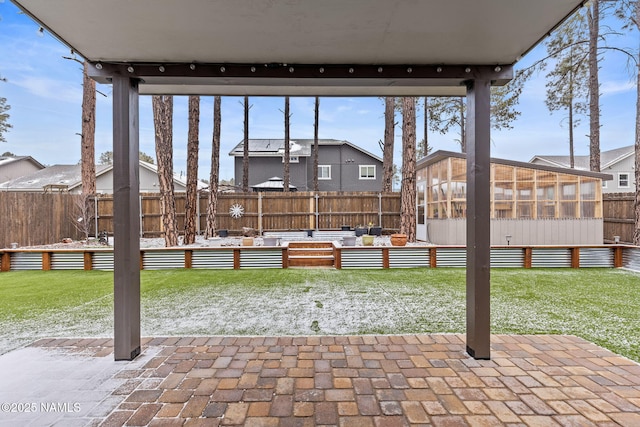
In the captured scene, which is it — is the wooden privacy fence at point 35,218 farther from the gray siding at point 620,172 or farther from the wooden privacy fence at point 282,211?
the gray siding at point 620,172

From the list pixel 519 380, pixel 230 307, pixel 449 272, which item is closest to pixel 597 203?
pixel 449 272

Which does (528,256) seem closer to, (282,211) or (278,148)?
(282,211)

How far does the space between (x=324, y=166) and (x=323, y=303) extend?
1726cm

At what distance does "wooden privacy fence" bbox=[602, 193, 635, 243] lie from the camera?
10.2 meters

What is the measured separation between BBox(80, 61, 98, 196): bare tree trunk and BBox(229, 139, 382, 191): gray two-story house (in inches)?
382

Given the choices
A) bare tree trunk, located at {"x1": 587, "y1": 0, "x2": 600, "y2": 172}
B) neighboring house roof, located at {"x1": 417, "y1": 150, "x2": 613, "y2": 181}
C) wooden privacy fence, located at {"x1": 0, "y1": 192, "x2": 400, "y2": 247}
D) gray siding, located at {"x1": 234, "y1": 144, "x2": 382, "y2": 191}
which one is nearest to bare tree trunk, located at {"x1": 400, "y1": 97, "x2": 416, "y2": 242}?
neighboring house roof, located at {"x1": 417, "y1": 150, "x2": 613, "y2": 181}

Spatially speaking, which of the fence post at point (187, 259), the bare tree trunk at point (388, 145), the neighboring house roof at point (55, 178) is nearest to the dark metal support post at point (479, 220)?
the fence post at point (187, 259)

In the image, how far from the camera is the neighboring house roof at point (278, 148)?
20.7m

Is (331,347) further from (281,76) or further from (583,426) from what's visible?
(281,76)

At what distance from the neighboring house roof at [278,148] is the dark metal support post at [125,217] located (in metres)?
17.7

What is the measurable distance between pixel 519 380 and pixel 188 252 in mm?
6290

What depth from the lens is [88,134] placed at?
1125cm

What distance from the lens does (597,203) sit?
30.0ft

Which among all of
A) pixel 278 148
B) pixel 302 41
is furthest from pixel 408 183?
pixel 278 148
